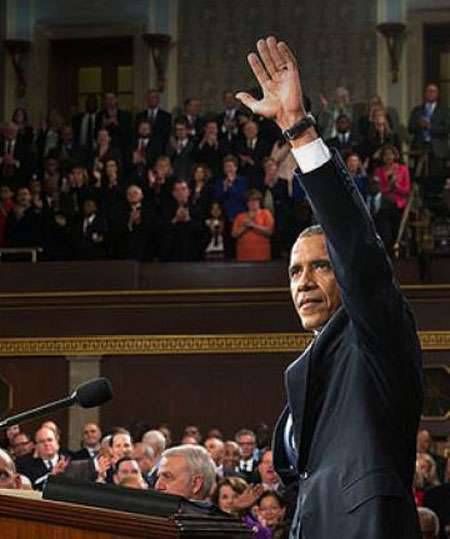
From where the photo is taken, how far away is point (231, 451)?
1060 cm

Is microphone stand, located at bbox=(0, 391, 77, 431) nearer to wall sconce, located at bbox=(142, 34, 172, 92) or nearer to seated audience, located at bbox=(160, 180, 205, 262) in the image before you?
seated audience, located at bbox=(160, 180, 205, 262)

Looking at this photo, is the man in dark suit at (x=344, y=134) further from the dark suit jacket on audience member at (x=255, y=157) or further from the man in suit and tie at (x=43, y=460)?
the man in suit and tie at (x=43, y=460)

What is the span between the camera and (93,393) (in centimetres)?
345

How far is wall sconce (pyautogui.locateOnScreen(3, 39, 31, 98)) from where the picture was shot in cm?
2006

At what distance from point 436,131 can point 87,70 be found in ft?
18.3

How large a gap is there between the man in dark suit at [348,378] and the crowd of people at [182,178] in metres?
11.1

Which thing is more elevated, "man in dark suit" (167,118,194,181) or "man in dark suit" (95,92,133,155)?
"man in dark suit" (95,92,133,155)

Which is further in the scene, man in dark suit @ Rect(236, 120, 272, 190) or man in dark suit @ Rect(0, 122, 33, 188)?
man in dark suit @ Rect(0, 122, 33, 188)

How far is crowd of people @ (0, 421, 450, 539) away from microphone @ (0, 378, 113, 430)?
1.23 metres

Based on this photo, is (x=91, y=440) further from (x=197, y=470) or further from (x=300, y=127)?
(x=300, y=127)

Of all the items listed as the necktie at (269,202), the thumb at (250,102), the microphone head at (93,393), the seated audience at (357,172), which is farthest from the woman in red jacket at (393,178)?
the thumb at (250,102)

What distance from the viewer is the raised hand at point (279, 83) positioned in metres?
2.83

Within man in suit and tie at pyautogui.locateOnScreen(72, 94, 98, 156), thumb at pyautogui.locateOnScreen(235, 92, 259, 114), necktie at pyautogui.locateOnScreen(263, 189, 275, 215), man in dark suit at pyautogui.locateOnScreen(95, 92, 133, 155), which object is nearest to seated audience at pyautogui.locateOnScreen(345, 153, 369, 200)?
necktie at pyautogui.locateOnScreen(263, 189, 275, 215)

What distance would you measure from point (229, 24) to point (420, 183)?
4761 mm
